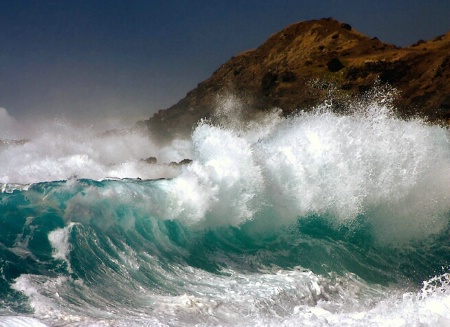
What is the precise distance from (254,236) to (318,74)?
4009cm

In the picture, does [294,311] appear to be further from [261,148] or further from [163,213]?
[261,148]

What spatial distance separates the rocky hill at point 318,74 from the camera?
39.4 metres

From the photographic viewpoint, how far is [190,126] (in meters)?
54.2

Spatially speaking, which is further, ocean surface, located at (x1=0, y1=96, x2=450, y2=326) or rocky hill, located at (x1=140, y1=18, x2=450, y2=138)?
rocky hill, located at (x1=140, y1=18, x2=450, y2=138)

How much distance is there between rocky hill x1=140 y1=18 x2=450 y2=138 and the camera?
129 feet

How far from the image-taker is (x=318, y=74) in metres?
48.5

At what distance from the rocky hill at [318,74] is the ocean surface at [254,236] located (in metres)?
21.1

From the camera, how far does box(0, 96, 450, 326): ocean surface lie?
6766 mm

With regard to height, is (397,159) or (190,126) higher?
(190,126)

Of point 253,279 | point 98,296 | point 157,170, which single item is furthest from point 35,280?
point 157,170

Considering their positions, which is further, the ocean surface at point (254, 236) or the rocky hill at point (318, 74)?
the rocky hill at point (318, 74)

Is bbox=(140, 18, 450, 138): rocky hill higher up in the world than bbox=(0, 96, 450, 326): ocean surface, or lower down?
higher up

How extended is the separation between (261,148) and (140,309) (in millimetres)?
6994

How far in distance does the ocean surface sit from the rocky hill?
69.1ft
